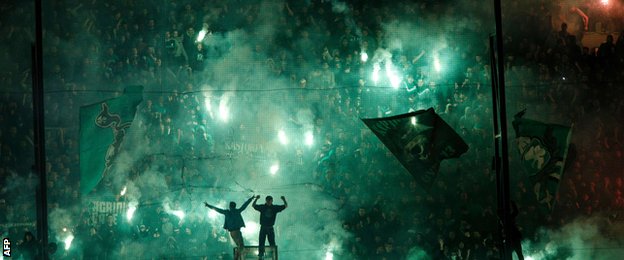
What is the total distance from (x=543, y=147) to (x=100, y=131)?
774 centimetres

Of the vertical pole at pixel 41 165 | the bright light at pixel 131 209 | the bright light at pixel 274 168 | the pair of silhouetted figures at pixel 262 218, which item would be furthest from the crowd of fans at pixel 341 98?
the vertical pole at pixel 41 165

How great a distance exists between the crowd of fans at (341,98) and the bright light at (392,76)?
2.8 inches

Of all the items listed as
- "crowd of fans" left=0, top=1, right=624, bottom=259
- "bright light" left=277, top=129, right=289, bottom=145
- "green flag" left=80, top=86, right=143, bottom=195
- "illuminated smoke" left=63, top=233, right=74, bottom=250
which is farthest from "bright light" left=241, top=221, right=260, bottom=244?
"illuminated smoke" left=63, top=233, right=74, bottom=250

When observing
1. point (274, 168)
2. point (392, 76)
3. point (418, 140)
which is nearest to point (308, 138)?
point (274, 168)

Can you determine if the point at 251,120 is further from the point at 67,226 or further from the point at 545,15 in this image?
the point at 545,15

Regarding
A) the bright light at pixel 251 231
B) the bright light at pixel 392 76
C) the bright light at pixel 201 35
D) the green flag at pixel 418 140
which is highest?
the bright light at pixel 201 35

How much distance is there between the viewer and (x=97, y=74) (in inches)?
596

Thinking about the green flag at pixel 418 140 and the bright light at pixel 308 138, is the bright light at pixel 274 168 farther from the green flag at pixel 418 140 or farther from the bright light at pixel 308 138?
the green flag at pixel 418 140

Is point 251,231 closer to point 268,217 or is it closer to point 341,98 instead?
point 268,217

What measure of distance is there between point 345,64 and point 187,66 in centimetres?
325

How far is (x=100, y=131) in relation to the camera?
13328mm

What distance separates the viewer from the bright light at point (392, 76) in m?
15.4

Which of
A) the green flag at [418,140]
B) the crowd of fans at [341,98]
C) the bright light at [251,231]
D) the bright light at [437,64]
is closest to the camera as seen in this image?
the green flag at [418,140]

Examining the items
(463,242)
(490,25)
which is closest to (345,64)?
(490,25)
